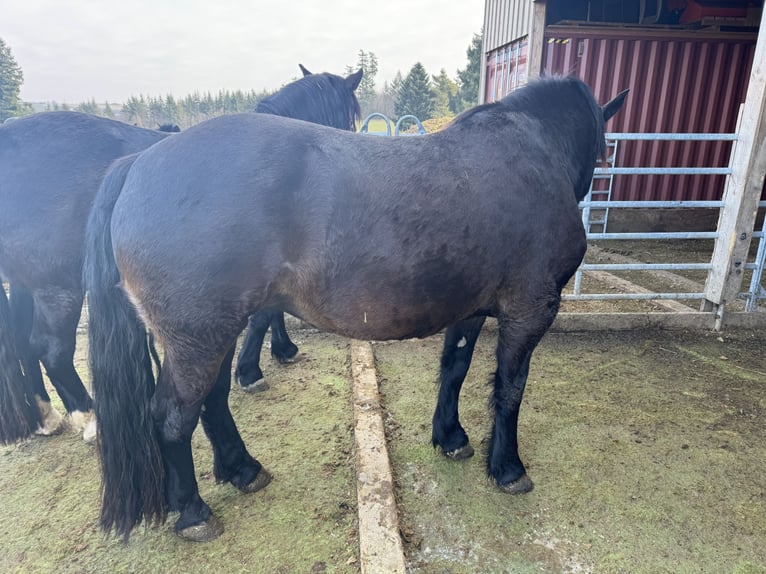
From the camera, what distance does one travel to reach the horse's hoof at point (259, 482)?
7.62ft

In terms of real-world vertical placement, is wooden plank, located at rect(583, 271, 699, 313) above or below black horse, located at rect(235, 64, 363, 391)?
below

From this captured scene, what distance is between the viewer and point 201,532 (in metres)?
2.04

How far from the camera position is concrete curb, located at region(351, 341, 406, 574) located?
6.09 feet

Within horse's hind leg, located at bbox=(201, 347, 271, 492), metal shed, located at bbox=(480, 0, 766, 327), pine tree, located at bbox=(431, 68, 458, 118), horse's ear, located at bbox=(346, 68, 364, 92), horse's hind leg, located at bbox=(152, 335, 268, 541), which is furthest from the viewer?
pine tree, located at bbox=(431, 68, 458, 118)

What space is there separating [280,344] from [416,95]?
40.5m

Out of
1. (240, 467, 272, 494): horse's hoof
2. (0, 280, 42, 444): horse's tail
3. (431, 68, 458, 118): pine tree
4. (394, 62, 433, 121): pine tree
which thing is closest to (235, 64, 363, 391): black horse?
(240, 467, 272, 494): horse's hoof

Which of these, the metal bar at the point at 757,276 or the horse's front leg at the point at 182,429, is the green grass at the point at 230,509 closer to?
the horse's front leg at the point at 182,429

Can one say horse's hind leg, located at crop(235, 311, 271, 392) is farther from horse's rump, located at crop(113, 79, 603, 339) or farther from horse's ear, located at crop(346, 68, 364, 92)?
horse's ear, located at crop(346, 68, 364, 92)

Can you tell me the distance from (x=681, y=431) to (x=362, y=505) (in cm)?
202

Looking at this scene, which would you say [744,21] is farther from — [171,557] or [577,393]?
[171,557]

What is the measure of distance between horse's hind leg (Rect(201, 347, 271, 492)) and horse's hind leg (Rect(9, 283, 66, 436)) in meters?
1.22

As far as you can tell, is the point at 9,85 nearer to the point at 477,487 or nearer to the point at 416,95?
the point at 477,487

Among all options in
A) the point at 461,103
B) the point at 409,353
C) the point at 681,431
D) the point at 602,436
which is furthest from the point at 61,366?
the point at 461,103

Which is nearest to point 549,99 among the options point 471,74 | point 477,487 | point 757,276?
point 477,487
